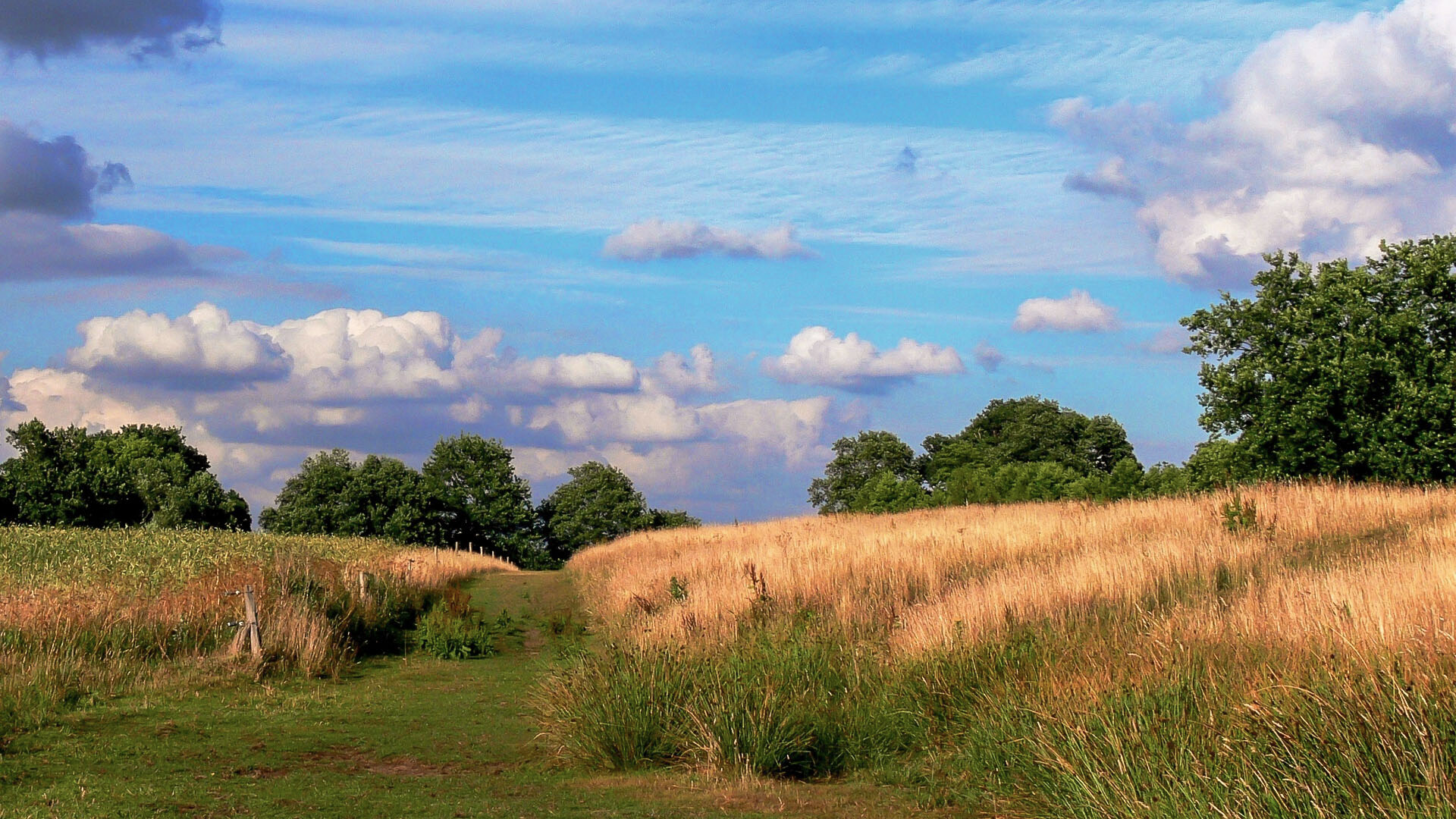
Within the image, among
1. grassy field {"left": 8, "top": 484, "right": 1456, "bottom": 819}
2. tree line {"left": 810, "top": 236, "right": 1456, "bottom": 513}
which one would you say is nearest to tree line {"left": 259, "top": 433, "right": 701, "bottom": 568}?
tree line {"left": 810, "top": 236, "right": 1456, "bottom": 513}

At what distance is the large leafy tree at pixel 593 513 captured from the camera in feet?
268

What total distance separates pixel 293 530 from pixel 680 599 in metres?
61.6

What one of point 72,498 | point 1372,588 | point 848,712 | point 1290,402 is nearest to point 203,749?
point 848,712

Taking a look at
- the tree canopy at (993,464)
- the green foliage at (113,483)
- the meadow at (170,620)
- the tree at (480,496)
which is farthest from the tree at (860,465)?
the meadow at (170,620)

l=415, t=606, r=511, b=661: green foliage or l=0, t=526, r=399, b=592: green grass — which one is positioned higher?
l=0, t=526, r=399, b=592: green grass

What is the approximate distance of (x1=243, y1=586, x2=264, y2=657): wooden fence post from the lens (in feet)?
51.1

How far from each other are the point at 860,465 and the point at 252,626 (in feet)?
225

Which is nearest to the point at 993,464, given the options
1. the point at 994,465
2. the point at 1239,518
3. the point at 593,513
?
the point at 994,465

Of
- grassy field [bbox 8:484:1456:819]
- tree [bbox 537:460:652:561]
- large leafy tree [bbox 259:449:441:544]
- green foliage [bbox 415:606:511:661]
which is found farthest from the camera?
tree [bbox 537:460:652:561]

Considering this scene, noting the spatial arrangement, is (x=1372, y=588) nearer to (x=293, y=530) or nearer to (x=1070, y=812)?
(x=1070, y=812)

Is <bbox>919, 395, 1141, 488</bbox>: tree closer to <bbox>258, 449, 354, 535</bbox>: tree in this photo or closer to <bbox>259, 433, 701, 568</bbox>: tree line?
<bbox>259, 433, 701, 568</bbox>: tree line

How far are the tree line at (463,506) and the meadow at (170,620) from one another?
4848 cm

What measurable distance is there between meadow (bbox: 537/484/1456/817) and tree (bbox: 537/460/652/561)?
6361 centimetres

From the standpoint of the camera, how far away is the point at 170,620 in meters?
16.1
